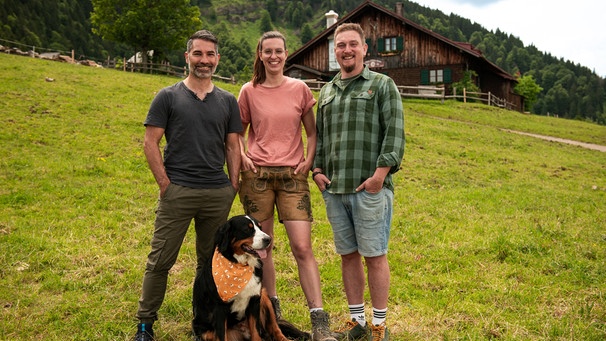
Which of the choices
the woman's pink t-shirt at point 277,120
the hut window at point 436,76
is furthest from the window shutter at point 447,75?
the woman's pink t-shirt at point 277,120

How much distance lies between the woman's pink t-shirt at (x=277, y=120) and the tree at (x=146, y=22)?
3927 centimetres

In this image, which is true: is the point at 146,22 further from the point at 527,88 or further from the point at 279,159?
the point at 279,159

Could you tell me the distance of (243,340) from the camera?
4.17 m

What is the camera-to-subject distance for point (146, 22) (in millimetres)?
40906

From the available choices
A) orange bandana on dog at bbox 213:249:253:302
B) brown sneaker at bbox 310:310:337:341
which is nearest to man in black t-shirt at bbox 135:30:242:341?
orange bandana on dog at bbox 213:249:253:302

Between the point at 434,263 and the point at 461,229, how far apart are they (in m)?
1.90

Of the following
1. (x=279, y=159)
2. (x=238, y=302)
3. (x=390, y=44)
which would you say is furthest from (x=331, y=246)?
(x=390, y=44)

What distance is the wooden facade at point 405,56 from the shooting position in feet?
123

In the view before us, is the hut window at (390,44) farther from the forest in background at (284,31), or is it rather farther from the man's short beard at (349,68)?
the man's short beard at (349,68)

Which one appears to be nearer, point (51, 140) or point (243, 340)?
point (243, 340)

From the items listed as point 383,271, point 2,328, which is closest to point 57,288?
point 2,328

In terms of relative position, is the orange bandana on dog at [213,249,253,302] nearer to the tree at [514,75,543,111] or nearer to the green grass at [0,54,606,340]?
the green grass at [0,54,606,340]

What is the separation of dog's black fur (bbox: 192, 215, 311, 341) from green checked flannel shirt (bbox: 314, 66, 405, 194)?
912 millimetres

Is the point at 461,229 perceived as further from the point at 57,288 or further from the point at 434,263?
the point at 57,288
